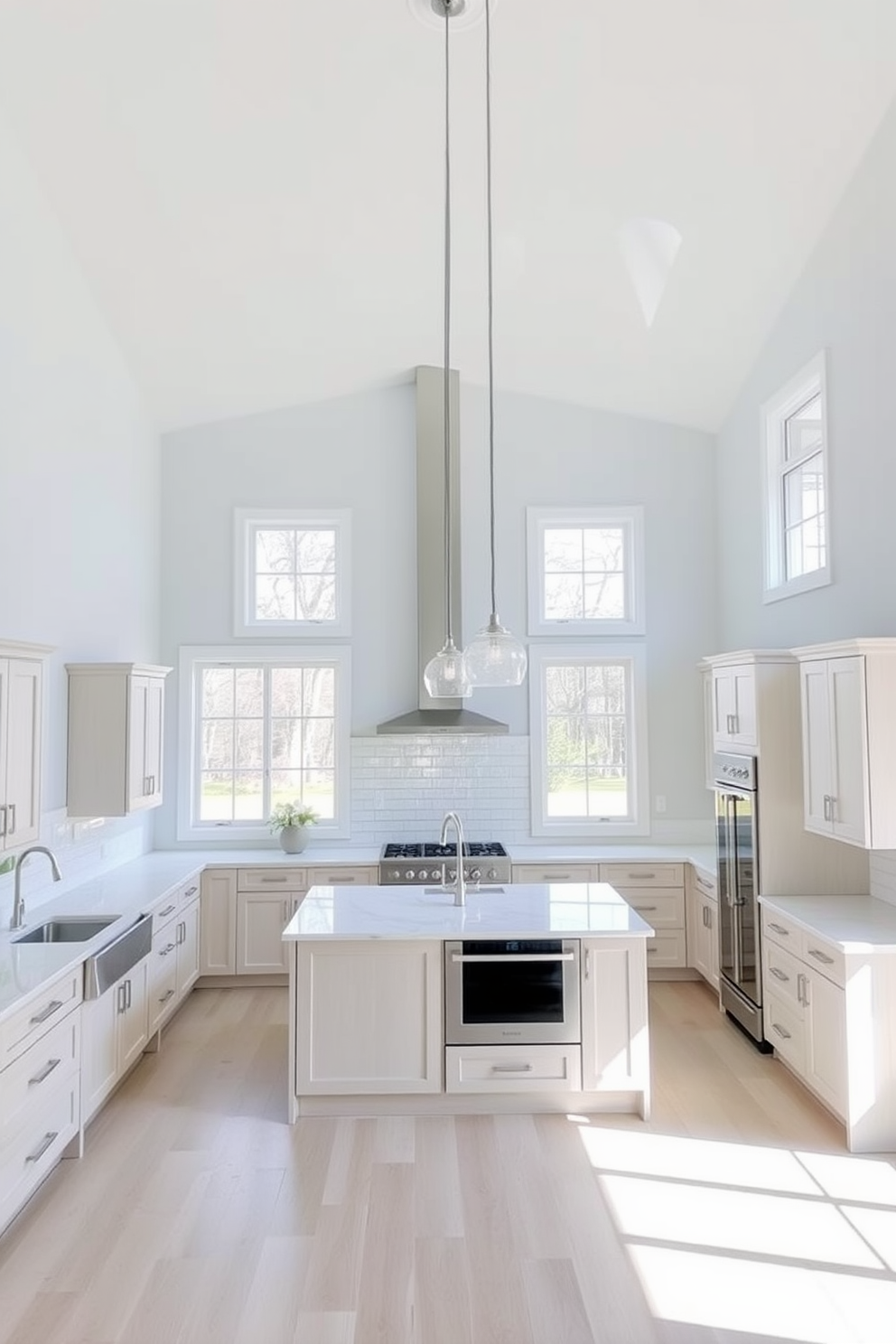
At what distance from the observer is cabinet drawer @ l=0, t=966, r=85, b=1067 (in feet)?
8.87

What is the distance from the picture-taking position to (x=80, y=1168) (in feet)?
10.5

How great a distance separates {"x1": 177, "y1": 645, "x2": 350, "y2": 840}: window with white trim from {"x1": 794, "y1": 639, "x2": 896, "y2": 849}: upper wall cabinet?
10.8ft

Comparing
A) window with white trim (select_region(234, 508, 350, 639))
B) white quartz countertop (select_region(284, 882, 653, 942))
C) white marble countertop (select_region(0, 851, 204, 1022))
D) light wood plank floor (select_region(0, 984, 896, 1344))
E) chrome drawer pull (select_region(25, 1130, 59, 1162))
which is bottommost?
light wood plank floor (select_region(0, 984, 896, 1344))

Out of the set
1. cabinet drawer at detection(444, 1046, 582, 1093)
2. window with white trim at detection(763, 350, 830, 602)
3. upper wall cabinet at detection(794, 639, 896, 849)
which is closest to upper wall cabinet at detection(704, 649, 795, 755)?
upper wall cabinet at detection(794, 639, 896, 849)

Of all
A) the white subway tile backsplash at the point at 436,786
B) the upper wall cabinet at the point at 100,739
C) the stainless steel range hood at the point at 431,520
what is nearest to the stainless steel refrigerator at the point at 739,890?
the white subway tile backsplash at the point at 436,786

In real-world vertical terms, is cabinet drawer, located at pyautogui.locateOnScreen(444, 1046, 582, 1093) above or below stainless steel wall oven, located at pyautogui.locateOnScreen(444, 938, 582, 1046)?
below

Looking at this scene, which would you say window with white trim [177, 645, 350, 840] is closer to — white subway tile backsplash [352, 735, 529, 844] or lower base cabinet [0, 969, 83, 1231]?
white subway tile backsplash [352, 735, 529, 844]

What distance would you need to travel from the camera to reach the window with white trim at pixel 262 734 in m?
5.88

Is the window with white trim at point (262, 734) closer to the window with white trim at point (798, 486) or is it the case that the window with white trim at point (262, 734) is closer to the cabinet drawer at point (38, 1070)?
the cabinet drawer at point (38, 1070)

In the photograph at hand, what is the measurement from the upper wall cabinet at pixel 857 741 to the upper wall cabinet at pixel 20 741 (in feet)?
11.5

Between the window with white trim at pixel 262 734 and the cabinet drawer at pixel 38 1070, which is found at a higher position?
the window with white trim at pixel 262 734

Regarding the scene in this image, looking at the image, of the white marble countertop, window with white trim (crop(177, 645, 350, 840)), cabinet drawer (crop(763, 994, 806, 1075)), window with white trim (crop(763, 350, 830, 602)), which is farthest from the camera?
window with white trim (crop(177, 645, 350, 840))

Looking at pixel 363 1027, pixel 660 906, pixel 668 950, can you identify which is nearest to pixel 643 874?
pixel 660 906

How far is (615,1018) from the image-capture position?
3504 millimetres
